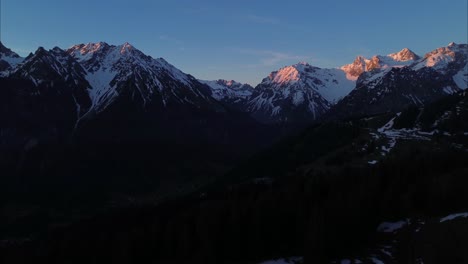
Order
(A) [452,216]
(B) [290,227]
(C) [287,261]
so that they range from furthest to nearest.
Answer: (B) [290,227] → (A) [452,216] → (C) [287,261]

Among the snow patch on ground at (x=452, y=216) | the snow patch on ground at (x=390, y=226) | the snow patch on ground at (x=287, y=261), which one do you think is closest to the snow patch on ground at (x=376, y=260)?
the snow patch on ground at (x=287, y=261)

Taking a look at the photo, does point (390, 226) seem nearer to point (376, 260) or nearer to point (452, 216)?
point (452, 216)

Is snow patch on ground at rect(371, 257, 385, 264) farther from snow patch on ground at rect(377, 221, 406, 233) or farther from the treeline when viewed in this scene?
snow patch on ground at rect(377, 221, 406, 233)

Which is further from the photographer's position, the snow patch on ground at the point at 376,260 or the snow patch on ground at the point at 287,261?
the snow patch on ground at the point at 287,261

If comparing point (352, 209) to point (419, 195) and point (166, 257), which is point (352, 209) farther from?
point (166, 257)

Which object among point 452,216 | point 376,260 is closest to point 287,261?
point 376,260

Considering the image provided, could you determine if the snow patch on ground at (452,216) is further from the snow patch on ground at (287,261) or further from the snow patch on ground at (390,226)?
the snow patch on ground at (287,261)

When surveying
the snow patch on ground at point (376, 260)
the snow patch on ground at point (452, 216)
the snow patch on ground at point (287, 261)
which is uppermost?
the snow patch on ground at point (452, 216)

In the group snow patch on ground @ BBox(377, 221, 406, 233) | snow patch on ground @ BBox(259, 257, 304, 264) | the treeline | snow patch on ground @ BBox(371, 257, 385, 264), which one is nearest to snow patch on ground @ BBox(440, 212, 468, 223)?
snow patch on ground @ BBox(377, 221, 406, 233)

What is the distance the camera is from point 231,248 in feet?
306

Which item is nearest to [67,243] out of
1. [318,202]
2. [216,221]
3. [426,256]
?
[216,221]

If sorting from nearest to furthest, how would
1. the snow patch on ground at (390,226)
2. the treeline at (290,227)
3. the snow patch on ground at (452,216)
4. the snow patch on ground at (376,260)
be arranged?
the snow patch on ground at (376,260) → the snow patch on ground at (452,216) → the treeline at (290,227) → the snow patch on ground at (390,226)

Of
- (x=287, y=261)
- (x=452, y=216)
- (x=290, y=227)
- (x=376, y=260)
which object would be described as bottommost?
(x=287, y=261)

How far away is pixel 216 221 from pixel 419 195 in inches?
1838
